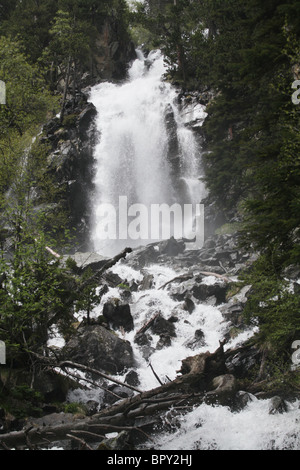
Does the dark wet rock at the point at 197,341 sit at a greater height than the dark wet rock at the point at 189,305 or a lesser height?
lesser

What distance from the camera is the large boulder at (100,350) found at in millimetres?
11281

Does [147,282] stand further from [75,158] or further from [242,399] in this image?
[75,158]

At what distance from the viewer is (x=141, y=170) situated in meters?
34.7

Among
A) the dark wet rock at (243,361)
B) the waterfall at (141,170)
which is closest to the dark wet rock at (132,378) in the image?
the dark wet rock at (243,361)

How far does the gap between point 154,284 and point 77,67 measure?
38502 mm

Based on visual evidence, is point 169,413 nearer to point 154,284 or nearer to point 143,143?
point 154,284

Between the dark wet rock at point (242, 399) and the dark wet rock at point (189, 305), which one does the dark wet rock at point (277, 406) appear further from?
the dark wet rock at point (189, 305)

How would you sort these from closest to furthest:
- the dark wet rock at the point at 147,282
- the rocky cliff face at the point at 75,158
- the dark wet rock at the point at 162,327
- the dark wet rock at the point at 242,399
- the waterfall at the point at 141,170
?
the dark wet rock at the point at 242,399 → the dark wet rock at the point at 162,327 → the dark wet rock at the point at 147,282 → the rocky cliff face at the point at 75,158 → the waterfall at the point at 141,170

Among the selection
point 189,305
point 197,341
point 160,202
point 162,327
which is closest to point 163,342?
point 162,327

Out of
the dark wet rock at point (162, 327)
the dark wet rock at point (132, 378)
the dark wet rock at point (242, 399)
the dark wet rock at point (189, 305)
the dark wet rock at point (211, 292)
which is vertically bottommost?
the dark wet rock at point (132, 378)

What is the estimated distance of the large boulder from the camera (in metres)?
11.3

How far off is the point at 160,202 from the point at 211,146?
30.5 ft

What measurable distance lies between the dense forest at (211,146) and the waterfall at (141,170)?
10.6 ft

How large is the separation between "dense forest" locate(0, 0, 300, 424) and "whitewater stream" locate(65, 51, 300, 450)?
2.02 meters
